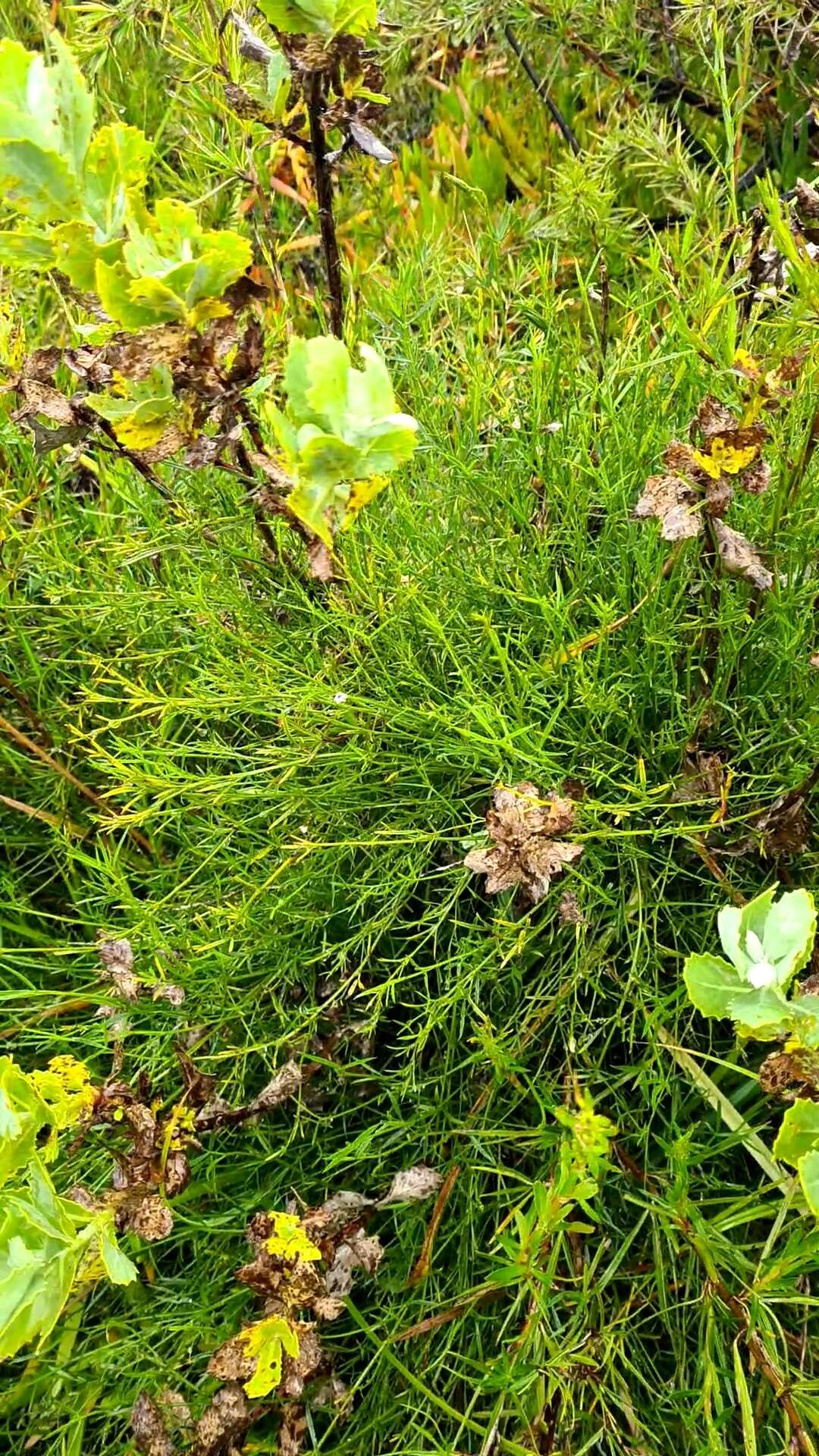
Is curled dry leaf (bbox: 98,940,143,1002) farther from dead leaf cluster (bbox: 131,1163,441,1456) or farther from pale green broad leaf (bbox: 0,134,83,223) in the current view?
pale green broad leaf (bbox: 0,134,83,223)

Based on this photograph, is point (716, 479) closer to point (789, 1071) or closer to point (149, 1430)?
point (789, 1071)

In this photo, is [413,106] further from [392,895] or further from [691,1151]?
[691,1151]

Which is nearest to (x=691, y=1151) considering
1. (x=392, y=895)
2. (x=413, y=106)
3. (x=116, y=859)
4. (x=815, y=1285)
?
(x=815, y=1285)

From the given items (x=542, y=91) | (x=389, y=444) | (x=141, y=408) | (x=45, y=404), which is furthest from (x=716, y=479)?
(x=542, y=91)

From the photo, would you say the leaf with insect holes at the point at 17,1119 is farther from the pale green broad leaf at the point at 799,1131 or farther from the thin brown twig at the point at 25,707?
the thin brown twig at the point at 25,707

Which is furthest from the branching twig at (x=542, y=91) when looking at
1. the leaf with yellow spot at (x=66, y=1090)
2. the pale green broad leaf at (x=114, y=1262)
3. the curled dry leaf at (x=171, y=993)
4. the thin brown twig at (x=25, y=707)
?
the pale green broad leaf at (x=114, y=1262)

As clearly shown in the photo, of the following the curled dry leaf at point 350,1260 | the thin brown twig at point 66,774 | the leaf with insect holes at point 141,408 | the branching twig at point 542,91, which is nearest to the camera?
the leaf with insect holes at point 141,408

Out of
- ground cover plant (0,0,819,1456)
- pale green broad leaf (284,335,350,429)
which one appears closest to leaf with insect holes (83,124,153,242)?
ground cover plant (0,0,819,1456)
